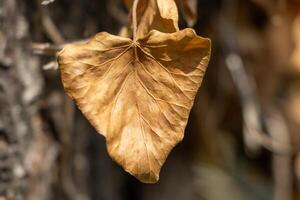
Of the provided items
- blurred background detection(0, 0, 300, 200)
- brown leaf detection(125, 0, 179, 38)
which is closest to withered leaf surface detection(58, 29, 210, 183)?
brown leaf detection(125, 0, 179, 38)

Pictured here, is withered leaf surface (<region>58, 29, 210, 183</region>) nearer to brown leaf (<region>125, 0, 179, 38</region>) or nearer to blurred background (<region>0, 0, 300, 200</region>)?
brown leaf (<region>125, 0, 179, 38</region>)

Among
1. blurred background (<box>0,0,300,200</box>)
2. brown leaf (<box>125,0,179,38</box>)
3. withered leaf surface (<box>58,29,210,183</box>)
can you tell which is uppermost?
brown leaf (<box>125,0,179,38</box>)

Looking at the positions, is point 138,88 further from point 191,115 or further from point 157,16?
point 191,115

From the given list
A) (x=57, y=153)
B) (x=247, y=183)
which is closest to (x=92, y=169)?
(x=57, y=153)

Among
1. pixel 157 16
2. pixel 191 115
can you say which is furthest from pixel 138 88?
pixel 191 115

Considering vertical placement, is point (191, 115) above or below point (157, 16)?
below

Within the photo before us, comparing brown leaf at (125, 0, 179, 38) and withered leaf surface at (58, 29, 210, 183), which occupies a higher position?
brown leaf at (125, 0, 179, 38)

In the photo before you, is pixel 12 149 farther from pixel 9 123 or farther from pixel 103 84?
pixel 103 84
